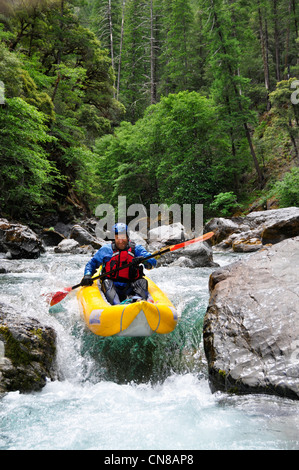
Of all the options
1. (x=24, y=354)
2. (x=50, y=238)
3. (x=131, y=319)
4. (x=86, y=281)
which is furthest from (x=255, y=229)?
(x=24, y=354)

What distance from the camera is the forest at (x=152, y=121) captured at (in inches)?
440

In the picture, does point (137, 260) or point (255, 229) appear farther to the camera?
point (255, 229)

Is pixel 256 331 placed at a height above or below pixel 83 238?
below

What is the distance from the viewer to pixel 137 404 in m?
2.69

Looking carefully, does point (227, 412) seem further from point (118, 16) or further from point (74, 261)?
point (118, 16)

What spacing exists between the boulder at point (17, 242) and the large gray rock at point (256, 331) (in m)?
6.34

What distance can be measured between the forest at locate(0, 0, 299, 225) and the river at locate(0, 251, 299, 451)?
810cm

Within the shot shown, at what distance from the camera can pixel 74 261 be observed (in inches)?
346

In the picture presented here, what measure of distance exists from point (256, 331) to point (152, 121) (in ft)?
57.6

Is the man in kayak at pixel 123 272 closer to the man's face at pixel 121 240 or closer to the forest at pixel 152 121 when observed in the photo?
the man's face at pixel 121 240

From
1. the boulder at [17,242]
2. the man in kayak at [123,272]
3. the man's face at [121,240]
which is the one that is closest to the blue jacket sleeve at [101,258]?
the man in kayak at [123,272]

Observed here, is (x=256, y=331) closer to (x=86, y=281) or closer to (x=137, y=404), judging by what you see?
(x=137, y=404)
